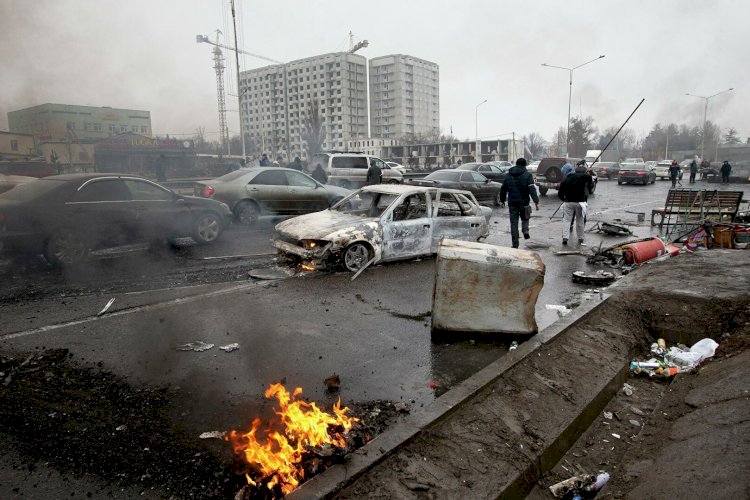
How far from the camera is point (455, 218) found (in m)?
9.05

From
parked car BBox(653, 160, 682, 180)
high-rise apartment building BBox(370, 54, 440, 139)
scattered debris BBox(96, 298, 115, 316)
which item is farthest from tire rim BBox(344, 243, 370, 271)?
high-rise apartment building BBox(370, 54, 440, 139)

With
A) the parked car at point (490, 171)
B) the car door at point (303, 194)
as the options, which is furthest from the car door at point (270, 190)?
the parked car at point (490, 171)

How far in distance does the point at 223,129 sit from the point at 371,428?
257ft

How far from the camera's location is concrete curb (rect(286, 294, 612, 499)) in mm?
2701

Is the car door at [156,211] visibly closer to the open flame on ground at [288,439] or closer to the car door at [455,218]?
the car door at [455,218]

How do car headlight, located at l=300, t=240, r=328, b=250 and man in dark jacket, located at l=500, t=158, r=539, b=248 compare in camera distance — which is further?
man in dark jacket, located at l=500, t=158, r=539, b=248

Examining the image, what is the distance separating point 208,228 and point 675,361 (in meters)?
8.73

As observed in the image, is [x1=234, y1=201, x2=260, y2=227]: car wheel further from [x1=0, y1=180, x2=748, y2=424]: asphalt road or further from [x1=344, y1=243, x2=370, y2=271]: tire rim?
[x1=344, y1=243, x2=370, y2=271]: tire rim

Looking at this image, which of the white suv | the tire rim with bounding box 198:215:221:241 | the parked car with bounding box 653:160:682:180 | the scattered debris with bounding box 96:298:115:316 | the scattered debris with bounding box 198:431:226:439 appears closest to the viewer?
the scattered debris with bounding box 198:431:226:439

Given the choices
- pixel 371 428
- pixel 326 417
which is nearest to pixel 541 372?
pixel 371 428

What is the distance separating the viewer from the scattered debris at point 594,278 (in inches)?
303

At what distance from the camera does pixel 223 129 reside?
2958 inches

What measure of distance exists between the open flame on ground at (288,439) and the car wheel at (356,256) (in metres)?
4.06

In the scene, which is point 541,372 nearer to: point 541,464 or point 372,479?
point 541,464
